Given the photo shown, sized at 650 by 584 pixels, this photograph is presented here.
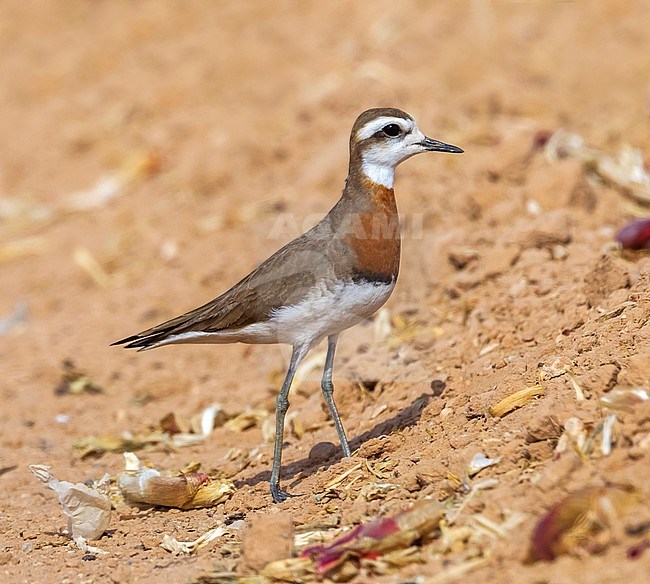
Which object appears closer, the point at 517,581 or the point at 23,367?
the point at 517,581

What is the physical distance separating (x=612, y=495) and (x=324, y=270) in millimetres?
2722

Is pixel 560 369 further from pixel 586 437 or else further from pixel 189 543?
pixel 189 543

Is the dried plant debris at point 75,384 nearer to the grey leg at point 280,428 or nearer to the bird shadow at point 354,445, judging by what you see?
the bird shadow at point 354,445

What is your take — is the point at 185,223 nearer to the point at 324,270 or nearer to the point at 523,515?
the point at 324,270

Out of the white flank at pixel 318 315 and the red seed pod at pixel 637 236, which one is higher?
the red seed pod at pixel 637 236

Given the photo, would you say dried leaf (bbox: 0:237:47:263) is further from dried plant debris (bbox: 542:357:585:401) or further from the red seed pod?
dried plant debris (bbox: 542:357:585:401)

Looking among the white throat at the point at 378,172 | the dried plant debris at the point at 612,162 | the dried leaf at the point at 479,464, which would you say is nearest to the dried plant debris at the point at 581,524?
the dried leaf at the point at 479,464

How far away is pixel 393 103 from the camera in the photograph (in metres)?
12.9

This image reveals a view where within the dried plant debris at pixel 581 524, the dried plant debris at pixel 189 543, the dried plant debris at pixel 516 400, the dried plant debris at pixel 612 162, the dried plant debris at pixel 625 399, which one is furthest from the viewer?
the dried plant debris at pixel 612 162

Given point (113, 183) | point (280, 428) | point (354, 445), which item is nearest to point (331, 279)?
point (280, 428)

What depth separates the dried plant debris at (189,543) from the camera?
5816 mm

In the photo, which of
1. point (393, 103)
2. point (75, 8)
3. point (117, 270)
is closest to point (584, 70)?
point (393, 103)

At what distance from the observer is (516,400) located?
6141 millimetres

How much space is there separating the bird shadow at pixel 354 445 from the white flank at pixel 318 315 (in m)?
0.83
